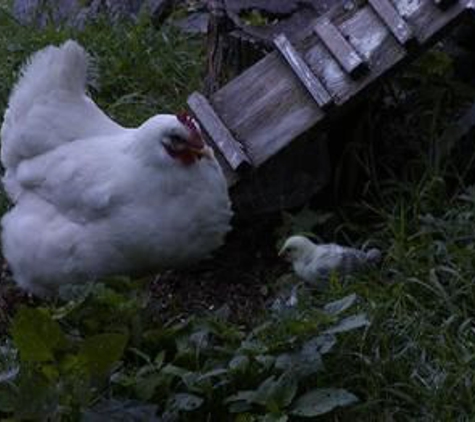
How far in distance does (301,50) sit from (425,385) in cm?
179

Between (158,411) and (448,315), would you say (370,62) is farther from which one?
(158,411)

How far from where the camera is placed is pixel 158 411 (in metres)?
4.45

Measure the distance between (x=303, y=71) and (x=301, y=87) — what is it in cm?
7

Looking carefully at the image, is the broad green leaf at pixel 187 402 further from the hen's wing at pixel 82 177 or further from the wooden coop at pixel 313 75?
the wooden coop at pixel 313 75

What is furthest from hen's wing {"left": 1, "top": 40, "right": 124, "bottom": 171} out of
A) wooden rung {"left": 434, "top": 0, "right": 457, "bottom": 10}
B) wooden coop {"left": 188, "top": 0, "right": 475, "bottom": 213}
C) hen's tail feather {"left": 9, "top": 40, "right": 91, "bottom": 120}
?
wooden rung {"left": 434, "top": 0, "right": 457, "bottom": 10}

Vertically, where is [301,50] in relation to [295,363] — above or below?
above

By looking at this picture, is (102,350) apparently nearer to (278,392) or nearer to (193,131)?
(278,392)

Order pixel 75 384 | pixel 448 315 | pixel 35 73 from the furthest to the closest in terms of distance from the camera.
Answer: pixel 35 73
pixel 448 315
pixel 75 384

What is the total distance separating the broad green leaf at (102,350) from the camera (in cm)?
430

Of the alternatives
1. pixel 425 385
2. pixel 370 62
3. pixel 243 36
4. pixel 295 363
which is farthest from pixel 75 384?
pixel 243 36

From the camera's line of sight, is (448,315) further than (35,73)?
No

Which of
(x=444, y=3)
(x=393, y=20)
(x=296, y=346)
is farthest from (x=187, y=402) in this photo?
(x=444, y=3)

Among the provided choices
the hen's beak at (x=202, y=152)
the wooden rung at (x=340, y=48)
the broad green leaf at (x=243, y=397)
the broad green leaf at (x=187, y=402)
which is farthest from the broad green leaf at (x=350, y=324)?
the wooden rung at (x=340, y=48)

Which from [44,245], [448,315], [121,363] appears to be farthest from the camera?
[44,245]
